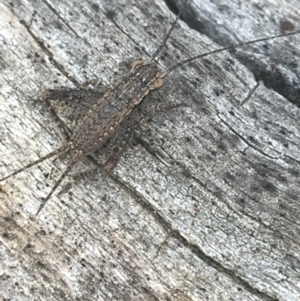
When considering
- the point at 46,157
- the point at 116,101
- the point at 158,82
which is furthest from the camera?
the point at 116,101

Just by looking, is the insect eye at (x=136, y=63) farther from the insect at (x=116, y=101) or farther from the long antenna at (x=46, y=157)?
the long antenna at (x=46, y=157)

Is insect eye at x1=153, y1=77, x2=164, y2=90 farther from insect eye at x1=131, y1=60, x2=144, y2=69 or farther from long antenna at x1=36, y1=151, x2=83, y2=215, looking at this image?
long antenna at x1=36, y1=151, x2=83, y2=215

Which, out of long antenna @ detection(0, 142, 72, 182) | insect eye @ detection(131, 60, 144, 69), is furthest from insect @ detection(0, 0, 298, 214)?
long antenna @ detection(0, 142, 72, 182)

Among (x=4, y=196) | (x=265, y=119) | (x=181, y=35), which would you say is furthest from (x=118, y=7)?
(x=4, y=196)

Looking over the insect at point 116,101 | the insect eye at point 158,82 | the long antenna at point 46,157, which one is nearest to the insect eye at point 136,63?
the insect at point 116,101

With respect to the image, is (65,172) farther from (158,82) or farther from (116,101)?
(158,82)

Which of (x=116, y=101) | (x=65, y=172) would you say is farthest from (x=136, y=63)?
(x=65, y=172)
